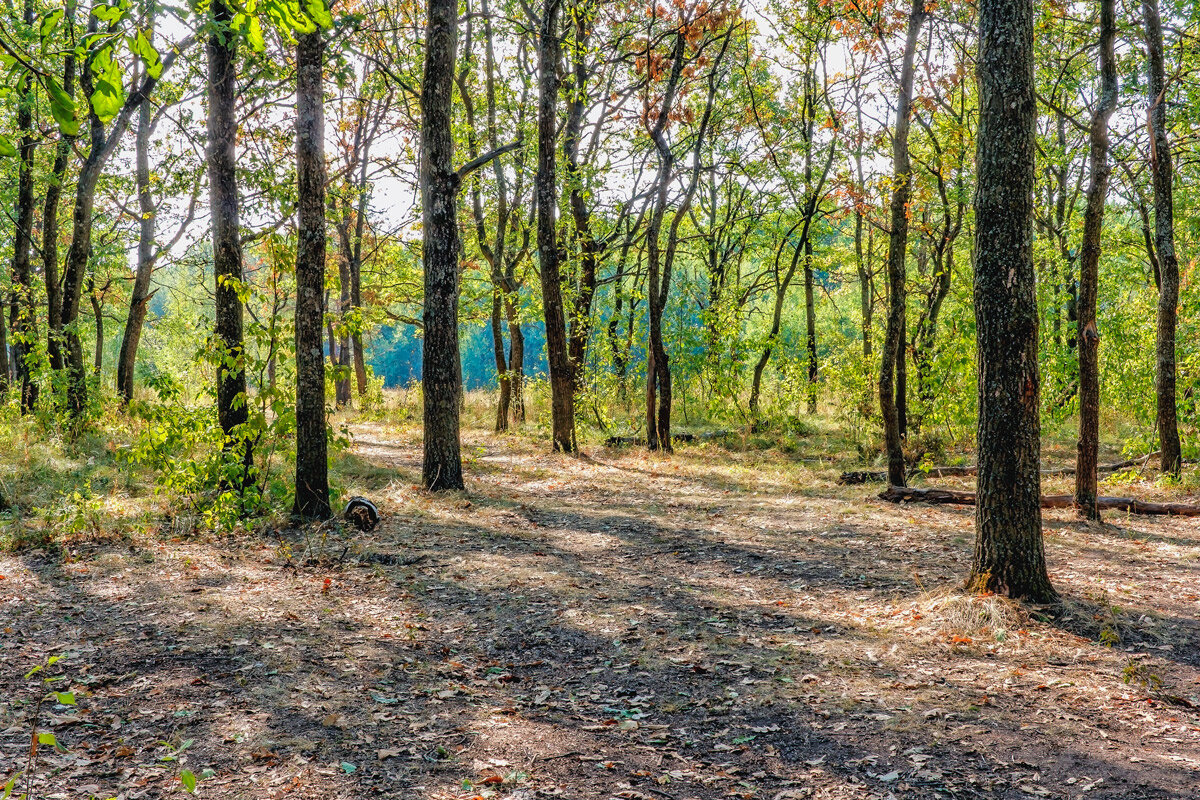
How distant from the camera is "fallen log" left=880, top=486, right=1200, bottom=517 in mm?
8586

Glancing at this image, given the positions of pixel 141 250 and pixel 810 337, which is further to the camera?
pixel 810 337

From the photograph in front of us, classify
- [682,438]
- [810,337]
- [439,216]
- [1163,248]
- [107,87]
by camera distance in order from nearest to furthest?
1. [107,87]
2. [439,216]
3. [1163,248]
4. [682,438]
5. [810,337]

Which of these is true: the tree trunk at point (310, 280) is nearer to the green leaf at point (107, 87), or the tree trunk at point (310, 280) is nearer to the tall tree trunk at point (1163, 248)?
the green leaf at point (107, 87)

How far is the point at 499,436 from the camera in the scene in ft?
53.9

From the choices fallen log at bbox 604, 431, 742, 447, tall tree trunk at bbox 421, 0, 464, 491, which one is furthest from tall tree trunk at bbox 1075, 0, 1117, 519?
fallen log at bbox 604, 431, 742, 447

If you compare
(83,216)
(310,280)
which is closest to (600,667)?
(310,280)

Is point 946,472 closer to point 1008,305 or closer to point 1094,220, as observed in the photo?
point 1094,220

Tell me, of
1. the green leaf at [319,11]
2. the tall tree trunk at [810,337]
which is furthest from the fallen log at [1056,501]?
the green leaf at [319,11]

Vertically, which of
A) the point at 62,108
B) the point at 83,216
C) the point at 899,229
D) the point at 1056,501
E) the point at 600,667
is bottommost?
the point at 600,667

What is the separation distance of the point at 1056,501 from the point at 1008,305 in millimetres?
5091

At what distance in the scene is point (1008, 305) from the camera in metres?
5.02

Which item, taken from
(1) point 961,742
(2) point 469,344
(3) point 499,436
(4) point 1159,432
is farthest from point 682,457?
(2) point 469,344

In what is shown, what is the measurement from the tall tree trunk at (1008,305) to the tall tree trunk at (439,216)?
6150 millimetres

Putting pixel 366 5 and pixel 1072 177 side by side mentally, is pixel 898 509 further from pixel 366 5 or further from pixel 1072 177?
pixel 1072 177
